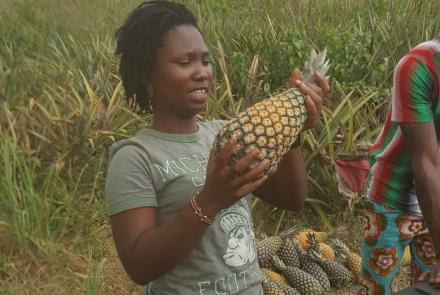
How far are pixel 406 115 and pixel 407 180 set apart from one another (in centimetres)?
36

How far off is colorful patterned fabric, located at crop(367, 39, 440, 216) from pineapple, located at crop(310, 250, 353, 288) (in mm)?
1609

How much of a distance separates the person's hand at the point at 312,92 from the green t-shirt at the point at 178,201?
31cm

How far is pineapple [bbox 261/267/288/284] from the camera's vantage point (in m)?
3.88

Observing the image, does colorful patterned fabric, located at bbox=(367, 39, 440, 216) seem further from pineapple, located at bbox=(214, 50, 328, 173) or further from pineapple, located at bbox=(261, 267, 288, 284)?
pineapple, located at bbox=(261, 267, 288, 284)

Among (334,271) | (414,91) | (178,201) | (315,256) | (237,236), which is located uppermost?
(414,91)

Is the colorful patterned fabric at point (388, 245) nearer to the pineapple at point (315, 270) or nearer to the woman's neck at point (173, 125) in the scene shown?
the woman's neck at point (173, 125)

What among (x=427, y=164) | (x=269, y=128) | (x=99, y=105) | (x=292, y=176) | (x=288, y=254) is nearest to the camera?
(x=269, y=128)

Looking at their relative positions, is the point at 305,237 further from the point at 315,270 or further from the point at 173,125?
the point at 173,125

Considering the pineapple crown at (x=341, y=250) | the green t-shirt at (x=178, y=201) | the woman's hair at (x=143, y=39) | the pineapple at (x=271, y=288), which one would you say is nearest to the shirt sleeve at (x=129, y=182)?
the green t-shirt at (x=178, y=201)

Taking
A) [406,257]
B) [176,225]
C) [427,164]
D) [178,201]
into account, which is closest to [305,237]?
[406,257]

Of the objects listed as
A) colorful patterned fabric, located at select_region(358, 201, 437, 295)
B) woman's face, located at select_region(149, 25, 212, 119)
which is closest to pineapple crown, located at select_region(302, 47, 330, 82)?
woman's face, located at select_region(149, 25, 212, 119)

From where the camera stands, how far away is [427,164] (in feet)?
7.24

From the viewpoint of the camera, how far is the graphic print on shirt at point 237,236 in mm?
1780

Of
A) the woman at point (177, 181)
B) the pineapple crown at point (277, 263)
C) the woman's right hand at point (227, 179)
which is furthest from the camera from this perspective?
the pineapple crown at point (277, 263)
